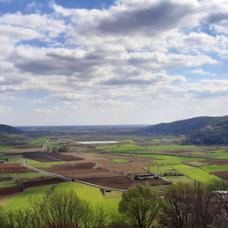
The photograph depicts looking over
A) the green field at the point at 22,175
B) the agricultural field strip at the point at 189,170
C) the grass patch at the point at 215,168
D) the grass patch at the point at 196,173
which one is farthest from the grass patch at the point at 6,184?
the grass patch at the point at 215,168

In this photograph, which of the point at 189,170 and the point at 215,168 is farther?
the point at 215,168

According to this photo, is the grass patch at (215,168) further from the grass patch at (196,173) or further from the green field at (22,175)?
the green field at (22,175)

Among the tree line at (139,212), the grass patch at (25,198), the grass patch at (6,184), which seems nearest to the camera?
the tree line at (139,212)

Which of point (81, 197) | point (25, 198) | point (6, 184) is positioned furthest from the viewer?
point (6, 184)

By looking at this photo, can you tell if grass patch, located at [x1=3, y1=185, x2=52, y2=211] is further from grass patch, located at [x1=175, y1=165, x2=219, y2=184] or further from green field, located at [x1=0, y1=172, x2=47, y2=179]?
grass patch, located at [x1=175, y1=165, x2=219, y2=184]

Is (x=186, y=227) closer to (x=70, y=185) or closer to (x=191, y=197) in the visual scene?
(x=191, y=197)

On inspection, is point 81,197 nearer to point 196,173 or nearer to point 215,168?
point 196,173

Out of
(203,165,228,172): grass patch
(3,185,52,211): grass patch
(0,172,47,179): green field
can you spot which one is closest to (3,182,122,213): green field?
(3,185,52,211): grass patch

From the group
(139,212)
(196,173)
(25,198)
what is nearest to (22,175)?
(25,198)

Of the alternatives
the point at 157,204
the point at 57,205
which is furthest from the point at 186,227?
the point at 57,205

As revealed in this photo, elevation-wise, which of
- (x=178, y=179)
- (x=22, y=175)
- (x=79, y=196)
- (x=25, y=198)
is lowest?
(x=178, y=179)

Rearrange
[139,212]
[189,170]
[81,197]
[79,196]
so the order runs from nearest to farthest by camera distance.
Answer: [139,212] < [81,197] < [79,196] < [189,170]
